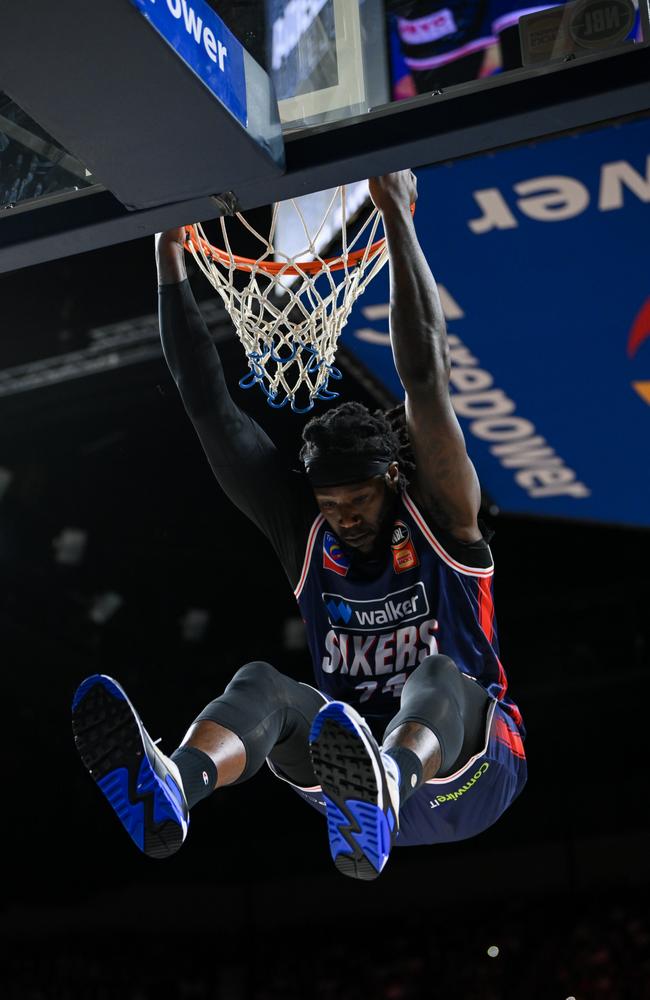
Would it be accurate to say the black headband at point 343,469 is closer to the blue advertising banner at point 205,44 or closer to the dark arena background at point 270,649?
the blue advertising banner at point 205,44

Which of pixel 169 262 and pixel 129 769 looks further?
pixel 169 262

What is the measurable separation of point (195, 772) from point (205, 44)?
220 cm

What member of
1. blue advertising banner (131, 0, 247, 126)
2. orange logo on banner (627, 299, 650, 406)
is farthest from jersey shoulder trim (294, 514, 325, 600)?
orange logo on banner (627, 299, 650, 406)

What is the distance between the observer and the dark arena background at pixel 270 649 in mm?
7512

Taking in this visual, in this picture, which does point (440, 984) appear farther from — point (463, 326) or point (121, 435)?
point (463, 326)

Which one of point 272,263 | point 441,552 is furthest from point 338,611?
point 272,263

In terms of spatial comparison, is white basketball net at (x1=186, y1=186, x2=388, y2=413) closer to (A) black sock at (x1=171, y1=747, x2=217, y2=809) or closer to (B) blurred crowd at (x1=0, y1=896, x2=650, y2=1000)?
(A) black sock at (x1=171, y1=747, x2=217, y2=809)

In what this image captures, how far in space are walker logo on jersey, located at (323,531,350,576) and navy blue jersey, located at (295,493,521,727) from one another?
26mm

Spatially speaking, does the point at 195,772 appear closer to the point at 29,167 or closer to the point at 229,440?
the point at 229,440

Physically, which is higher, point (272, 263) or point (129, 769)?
point (272, 263)

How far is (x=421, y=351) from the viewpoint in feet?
13.7

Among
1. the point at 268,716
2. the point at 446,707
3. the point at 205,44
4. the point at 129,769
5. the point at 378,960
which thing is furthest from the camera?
the point at 378,960

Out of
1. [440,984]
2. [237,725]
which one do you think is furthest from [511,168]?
[440,984]

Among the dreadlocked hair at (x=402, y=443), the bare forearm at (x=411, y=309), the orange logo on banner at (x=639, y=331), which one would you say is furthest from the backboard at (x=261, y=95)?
the orange logo on banner at (x=639, y=331)
